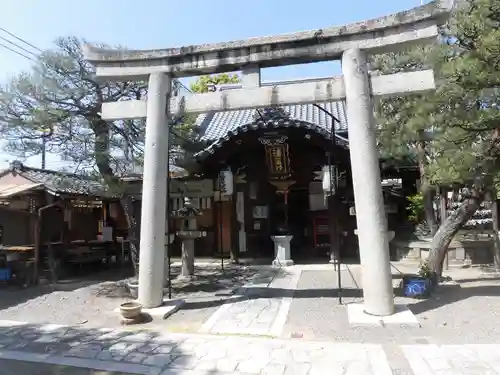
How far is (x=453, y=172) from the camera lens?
7.50m

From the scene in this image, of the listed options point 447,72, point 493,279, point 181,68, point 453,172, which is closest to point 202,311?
point 181,68

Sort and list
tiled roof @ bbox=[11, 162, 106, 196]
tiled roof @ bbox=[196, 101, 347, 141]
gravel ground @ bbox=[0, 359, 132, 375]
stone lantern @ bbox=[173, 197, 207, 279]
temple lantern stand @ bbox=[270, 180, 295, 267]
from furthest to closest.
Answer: tiled roof @ bbox=[196, 101, 347, 141], temple lantern stand @ bbox=[270, 180, 295, 267], stone lantern @ bbox=[173, 197, 207, 279], tiled roof @ bbox=[11, 162, 106, 196], gravel ground @ bbox=[0, 359, 132, 375]

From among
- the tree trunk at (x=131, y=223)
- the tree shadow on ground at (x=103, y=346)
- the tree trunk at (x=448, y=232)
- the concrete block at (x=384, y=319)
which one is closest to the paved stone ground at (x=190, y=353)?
the tree shadow on ground at (x=103, y=346)

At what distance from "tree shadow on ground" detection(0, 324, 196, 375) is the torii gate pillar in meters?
3.27

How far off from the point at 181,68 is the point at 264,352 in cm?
580

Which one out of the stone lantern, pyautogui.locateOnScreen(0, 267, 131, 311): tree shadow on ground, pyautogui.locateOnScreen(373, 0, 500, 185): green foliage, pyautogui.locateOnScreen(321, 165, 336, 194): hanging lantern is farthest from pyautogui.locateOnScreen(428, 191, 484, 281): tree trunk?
pyautogui.locateOnScreen(0, 267, 131, 311): tree shadow on ground

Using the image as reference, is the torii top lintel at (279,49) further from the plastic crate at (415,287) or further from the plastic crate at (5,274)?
the plastic crate at (5,274)

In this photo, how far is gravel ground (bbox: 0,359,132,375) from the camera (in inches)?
199

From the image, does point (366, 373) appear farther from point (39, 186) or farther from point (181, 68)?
point (39, 186)

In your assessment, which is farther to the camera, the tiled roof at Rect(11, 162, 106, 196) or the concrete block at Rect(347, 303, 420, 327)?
the tiled roof at Rect(11, 162, 106, 196)

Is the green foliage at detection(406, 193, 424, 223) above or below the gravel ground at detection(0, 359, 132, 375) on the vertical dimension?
above

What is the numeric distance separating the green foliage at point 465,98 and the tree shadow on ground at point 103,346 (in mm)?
6246

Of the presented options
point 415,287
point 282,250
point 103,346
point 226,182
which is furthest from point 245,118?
point 103,346

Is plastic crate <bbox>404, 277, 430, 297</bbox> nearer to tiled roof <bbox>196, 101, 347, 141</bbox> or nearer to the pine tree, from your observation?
the pine tree
